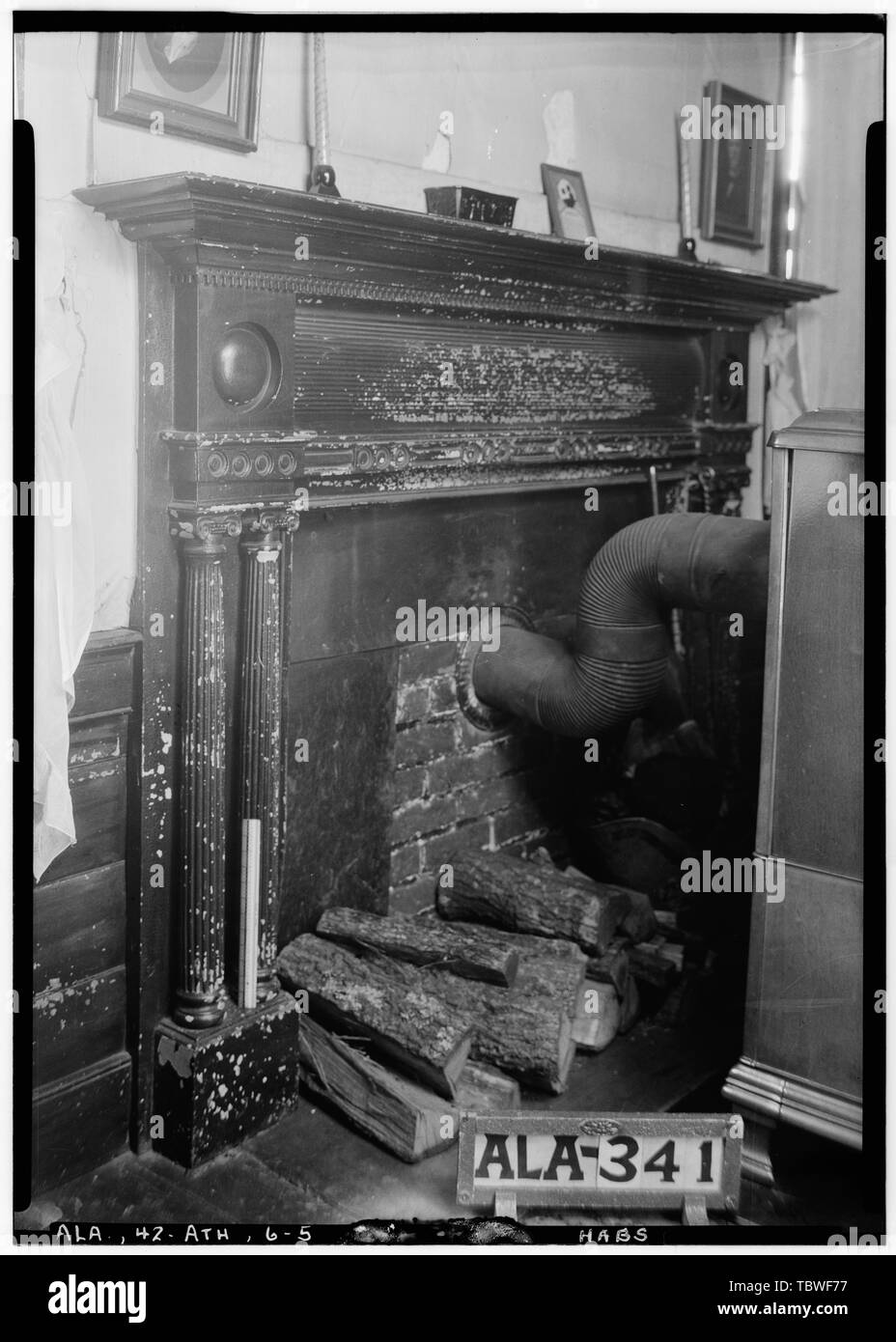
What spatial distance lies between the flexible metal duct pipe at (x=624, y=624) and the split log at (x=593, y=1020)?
713 mm

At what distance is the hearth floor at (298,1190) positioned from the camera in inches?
104

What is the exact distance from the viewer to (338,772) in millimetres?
3285

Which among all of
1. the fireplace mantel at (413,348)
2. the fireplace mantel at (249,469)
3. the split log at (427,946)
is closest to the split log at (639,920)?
the split log at (427,946)

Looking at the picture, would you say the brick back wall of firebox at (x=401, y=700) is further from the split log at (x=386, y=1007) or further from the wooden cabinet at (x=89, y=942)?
the wooden cabinet at (x=89, y=942)

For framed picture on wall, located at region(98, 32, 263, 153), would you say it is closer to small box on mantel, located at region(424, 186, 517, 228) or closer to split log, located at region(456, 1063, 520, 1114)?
small box on mantel, located at region(424, 186, 517, 228)

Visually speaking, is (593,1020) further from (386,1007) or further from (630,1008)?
(386,1007)

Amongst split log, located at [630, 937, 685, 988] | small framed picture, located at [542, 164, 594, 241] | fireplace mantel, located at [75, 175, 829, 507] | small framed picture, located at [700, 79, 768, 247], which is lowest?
split log, located at [630, 937, 685, 988]

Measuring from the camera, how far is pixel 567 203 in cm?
359

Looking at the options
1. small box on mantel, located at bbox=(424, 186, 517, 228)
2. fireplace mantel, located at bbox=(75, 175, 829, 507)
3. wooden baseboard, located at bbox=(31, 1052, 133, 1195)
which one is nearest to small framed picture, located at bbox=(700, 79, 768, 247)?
fireplace mantel, located at bbox=(75, 175, 829, 507)

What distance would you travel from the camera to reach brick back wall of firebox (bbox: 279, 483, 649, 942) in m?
3.16

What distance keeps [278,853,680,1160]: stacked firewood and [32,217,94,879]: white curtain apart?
32.7 inches
